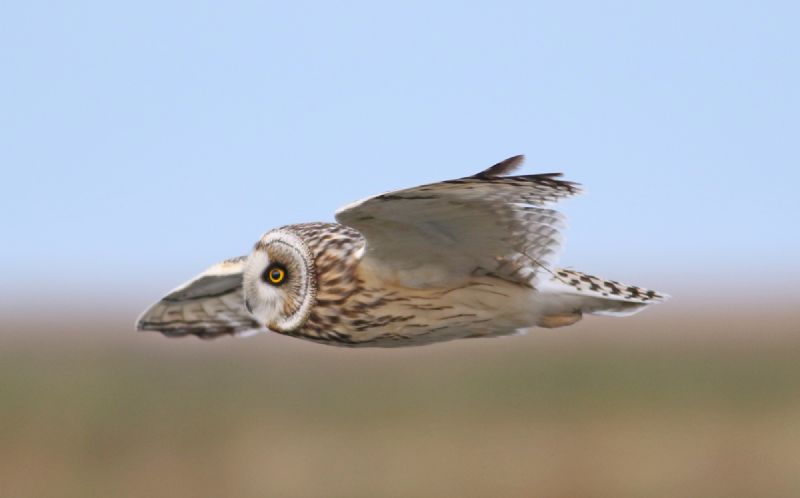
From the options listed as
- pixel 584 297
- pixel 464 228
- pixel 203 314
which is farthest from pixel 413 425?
pixel 464 228

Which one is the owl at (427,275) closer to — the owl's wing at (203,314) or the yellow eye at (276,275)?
the yellow eye at (276,275)

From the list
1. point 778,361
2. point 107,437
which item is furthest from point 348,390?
point 778,361

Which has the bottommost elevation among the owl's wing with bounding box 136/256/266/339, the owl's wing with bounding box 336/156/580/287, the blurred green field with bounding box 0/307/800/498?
the blurred green field with bounding box 0/307/800/498

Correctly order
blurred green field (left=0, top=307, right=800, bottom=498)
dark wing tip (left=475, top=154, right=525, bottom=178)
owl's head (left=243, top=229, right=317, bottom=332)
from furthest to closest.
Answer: blurred green field (left=0, top=307, right=800, bottom=498) → owl's head (left=243, top=229, right=317, bottom=332) → dark wing tip (left=475, top=154, right=525, bottom=178)

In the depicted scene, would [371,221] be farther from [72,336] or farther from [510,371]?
[72,336]

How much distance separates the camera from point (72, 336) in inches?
873

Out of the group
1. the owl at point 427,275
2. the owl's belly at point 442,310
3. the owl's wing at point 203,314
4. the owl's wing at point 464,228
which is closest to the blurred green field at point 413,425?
the owl's wing at point 203,314

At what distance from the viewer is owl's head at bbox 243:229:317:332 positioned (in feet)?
18.0

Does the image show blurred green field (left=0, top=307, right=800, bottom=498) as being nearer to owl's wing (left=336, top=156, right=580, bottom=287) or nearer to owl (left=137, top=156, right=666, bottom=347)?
owl (left=137, top=156, right=666, bottom=347)

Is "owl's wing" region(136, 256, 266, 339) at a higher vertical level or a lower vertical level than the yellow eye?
lower

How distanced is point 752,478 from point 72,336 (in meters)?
13.0

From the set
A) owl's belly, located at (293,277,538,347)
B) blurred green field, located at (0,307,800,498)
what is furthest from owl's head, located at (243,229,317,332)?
blurred green field, located at (0,307,800,498)

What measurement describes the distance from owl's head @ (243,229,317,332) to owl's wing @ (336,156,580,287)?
28 centimetres

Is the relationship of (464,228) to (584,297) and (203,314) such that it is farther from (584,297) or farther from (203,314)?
(203,314)
